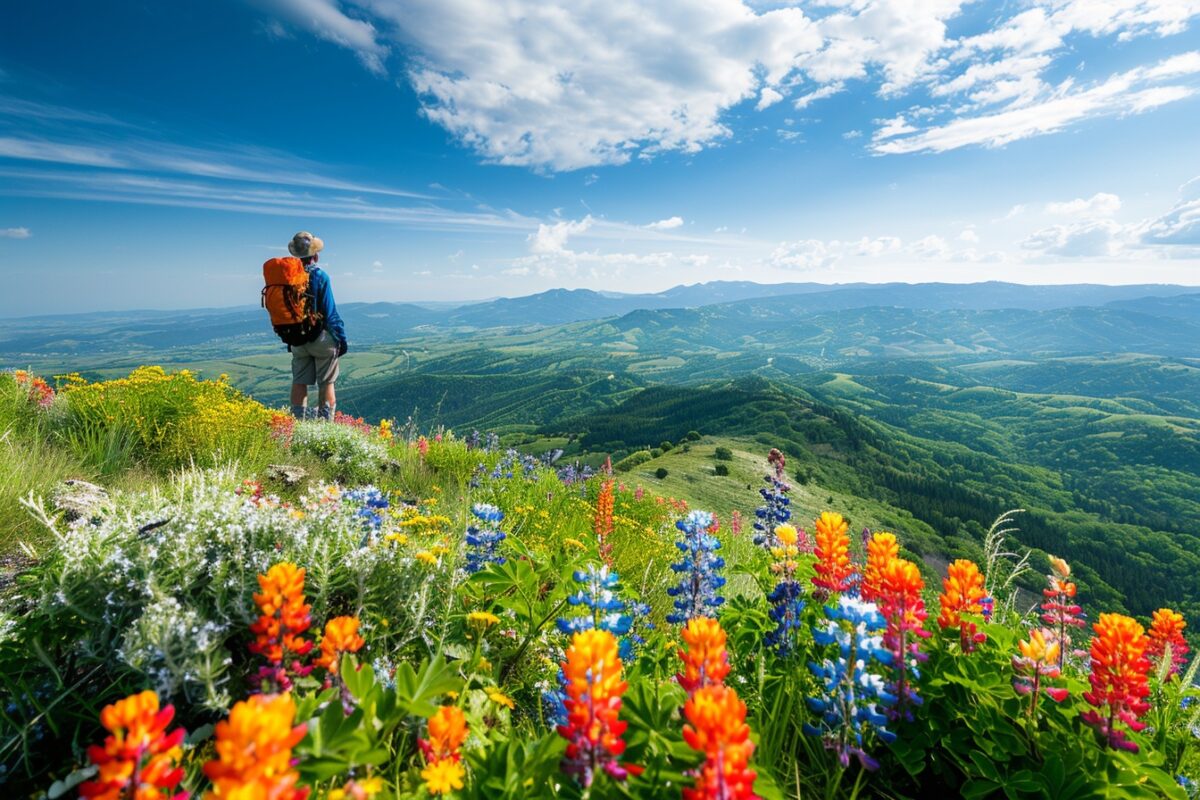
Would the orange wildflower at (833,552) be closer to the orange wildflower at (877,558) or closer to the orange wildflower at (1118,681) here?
the orange wildflower at (877,558)

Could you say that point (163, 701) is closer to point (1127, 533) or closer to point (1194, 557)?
point (1194, 557)

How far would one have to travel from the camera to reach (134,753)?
1.04 meters

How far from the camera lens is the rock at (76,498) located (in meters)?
3.96

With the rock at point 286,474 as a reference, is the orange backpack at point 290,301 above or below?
above

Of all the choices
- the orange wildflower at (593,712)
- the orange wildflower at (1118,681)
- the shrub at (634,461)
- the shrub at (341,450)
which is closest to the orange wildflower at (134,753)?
the orange wildflower at (593,712)

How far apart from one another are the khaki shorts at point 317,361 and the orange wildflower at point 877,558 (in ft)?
31.8

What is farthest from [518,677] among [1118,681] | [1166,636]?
[1166,636]

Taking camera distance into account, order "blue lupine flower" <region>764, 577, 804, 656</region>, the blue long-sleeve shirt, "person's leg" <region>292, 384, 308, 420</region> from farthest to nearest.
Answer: "person's leg" <region>292, 384, 308, 420</region> < the blue long-sleeve shirt < "blue lupine flower" <region>764, 577, 804, 656</region>

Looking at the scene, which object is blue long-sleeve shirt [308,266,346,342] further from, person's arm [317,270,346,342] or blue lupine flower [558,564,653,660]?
blue lupine flower [558,564,653,660]

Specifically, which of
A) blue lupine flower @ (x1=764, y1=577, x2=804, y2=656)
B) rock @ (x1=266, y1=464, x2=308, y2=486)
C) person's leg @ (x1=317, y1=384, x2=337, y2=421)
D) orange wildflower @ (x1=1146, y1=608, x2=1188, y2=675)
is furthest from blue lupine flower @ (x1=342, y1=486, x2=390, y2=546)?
person's leg @ (x1=317, y1=384, x2=337, y2=421)

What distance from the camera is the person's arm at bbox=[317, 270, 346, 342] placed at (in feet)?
30.8

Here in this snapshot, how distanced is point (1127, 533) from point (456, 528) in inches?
7121

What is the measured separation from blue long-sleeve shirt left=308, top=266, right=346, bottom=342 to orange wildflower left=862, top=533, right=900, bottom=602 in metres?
9.09

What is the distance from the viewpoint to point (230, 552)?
2568 millimetres
